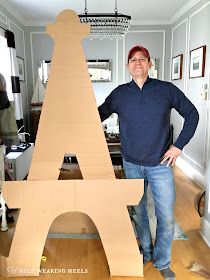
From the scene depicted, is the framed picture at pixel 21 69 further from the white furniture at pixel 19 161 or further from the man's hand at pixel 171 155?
the man's hand at pixel 171 155

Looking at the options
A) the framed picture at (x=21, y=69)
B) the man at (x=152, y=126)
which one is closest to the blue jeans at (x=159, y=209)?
the man at (x=152, y=126)

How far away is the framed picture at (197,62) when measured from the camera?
306 centimetres

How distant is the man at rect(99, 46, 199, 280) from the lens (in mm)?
1492

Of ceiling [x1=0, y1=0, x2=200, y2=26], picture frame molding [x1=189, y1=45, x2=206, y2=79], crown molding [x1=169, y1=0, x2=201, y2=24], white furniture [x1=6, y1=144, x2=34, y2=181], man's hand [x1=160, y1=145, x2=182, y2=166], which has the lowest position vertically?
white furniture [x1=6, y1=144, x2=34, y2=181]

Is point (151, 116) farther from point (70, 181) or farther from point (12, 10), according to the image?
point (12, 10)

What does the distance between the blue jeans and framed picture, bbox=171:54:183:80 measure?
2.77m

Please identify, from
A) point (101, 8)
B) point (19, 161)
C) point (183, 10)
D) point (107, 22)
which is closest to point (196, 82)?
point (183, 10)

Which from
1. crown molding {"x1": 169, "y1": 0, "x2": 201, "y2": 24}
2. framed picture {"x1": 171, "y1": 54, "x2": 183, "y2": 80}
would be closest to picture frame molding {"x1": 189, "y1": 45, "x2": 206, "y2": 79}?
framed picture {"x1": 171, "y1": 54, "x2": 183, "y2": 80}

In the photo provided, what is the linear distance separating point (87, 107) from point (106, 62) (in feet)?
10.9

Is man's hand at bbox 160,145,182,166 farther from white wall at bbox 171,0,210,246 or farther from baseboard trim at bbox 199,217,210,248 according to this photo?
white wall at bbox 171,0,210,246

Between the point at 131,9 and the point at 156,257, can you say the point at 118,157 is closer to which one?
the point at 156,257

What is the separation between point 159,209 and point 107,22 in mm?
2080

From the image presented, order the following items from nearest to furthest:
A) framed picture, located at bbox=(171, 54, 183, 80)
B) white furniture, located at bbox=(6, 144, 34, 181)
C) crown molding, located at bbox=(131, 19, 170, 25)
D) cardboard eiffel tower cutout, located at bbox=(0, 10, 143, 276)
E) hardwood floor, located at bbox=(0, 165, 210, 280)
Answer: cardboard eiffel tower cutout, located at bbox=(0, 10, 143, 276) < hardwood floor, located at bbox=(0, 165, 210, 280) < white furniture, located at bbox=(6, 144, 34, 181) < framed picture, located at bbox=(171, 54, 183, 80) < crown molding, located at bbox=(131, 19, 170, 25)

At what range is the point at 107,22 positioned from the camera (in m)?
2.77
